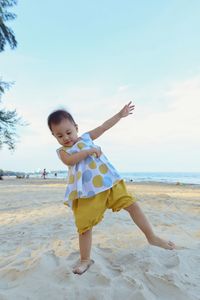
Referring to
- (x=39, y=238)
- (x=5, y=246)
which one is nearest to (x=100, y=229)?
(x=39, y=238)

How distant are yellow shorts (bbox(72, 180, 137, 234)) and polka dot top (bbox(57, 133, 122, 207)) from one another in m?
0.07

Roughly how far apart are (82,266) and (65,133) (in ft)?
3.68

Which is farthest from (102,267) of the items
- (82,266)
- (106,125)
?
(106,125)

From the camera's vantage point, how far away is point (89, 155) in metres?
2.91

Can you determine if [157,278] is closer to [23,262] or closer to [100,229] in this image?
[23,262]

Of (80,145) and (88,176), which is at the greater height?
(80,145)

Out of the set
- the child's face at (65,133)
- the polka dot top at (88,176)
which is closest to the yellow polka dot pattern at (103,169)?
the polka dot top at (88,176)

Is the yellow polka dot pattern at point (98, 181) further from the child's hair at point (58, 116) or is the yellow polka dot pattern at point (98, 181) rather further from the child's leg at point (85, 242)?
the child's hair at point (58, 116)

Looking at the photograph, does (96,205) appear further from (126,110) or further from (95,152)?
(126,110)

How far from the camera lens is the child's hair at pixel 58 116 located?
293cm

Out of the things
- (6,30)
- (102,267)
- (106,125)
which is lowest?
(102,267)

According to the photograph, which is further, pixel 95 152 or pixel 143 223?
pixel 143 223

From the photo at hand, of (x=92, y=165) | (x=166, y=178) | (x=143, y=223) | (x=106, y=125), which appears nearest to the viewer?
(x=92, y=165)

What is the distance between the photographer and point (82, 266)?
2646 millimetres
